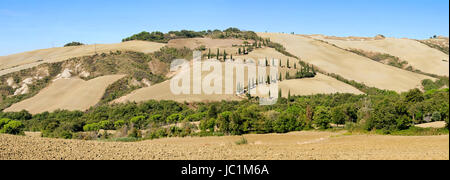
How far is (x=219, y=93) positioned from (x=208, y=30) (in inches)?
Answer: 4157

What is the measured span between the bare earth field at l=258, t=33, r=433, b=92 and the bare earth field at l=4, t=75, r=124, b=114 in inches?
2667

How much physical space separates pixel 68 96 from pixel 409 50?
13812 cm

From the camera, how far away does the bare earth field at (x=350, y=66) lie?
110 m

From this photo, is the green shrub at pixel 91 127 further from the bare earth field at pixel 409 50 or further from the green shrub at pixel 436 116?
the bare earth field at pixel 409 50

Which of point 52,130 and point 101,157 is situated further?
point 52,130

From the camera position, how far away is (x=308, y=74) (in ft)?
360

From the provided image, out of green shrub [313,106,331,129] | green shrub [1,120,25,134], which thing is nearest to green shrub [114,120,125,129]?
green shrub [1,120,25,134]

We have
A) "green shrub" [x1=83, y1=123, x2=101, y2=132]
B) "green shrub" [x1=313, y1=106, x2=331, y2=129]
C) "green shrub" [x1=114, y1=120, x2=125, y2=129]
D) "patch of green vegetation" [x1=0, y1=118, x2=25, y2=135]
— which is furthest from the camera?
"green shrub" [x1=114, y1=120, x2=125, y2=129]

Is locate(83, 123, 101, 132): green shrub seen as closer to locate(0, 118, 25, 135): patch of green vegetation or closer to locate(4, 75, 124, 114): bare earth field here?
locate(0, 118, 25, 135): patch of green vegetation

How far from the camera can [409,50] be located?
565ft

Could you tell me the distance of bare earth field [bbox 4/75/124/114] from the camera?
289ft
